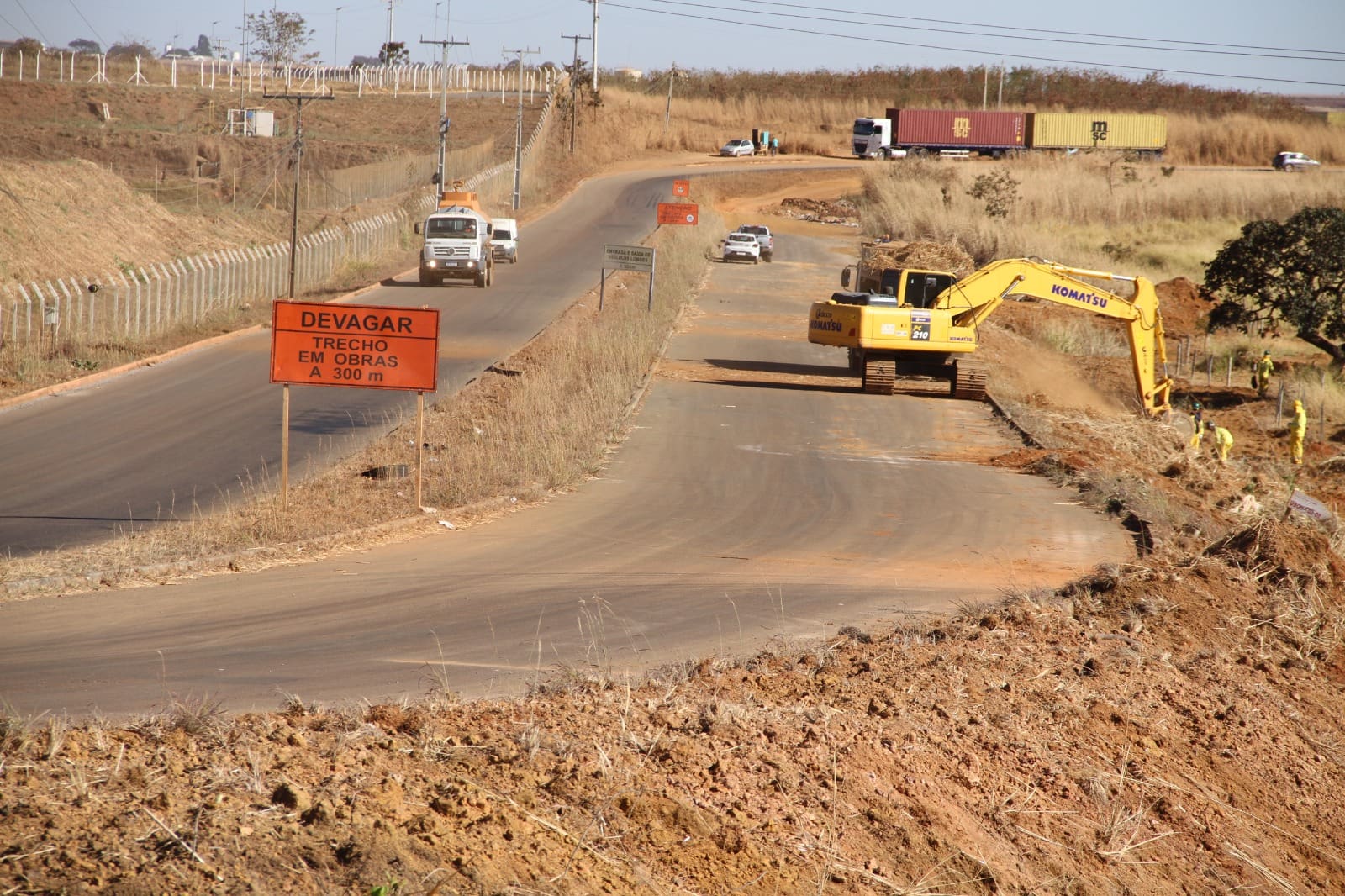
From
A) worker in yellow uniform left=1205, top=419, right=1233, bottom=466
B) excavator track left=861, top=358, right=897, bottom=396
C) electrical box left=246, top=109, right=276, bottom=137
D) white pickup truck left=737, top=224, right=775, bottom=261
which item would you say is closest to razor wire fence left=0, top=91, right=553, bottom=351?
white pickup truck left=737, top=224, right=775, bottom=261

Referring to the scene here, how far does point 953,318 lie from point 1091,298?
3.06 m

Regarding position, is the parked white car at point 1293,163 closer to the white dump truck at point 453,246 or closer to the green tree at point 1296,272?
the green tree at point 1296,272

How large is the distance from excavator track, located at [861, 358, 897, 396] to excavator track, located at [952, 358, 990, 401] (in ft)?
4.71

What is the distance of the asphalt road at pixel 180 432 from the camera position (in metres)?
16.6

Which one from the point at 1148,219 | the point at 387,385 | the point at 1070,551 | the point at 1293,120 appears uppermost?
the point at 1293,120

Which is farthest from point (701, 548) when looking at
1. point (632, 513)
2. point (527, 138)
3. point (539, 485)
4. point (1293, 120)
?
point (1293, 120)

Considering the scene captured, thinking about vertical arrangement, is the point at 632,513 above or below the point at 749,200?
below

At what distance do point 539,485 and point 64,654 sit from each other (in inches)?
346

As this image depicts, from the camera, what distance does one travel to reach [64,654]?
970cm

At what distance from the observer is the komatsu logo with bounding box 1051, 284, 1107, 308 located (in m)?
26.0

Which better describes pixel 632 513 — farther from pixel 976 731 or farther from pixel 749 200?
pixel 749 200

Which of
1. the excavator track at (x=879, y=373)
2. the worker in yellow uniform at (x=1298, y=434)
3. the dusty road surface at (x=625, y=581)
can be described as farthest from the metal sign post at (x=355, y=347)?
the worker in yellow uniform at (x=1298, y=434)

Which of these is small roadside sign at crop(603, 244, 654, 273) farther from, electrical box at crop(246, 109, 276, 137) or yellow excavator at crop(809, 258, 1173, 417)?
electrical box at crop(246, 109, 276, 137)

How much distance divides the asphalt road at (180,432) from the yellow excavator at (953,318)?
921 cm
